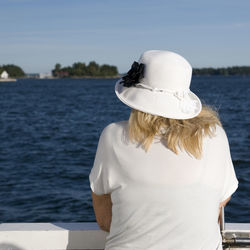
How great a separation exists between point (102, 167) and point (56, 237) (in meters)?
0.75

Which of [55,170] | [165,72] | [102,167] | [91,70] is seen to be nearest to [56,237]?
[102,167]

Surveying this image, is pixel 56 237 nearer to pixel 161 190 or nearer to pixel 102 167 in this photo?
pixel 102 167

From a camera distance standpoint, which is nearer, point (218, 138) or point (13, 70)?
point (218, 138)

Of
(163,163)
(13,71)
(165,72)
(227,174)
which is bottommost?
(13,71)

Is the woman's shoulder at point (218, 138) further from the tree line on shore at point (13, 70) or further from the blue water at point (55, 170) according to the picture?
the tree line on shore at point (13, 70)

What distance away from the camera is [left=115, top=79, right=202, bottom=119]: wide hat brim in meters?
1.65

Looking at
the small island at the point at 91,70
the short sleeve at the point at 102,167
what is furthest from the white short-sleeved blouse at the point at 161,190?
the small island at the point at 91,70

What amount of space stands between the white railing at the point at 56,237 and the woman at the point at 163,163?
0.56 metres

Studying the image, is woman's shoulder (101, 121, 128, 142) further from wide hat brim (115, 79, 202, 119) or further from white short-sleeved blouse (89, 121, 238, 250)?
wide hat brim (115, 79, 202, 119)


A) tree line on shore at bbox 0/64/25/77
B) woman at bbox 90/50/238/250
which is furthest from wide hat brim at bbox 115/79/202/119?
tree line on shore at bbox 0/64/25/77

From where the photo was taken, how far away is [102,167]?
1.74 metres

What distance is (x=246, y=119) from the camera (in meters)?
19.4

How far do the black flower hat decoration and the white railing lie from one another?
0.90 m

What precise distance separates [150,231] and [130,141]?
352mm
